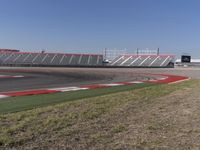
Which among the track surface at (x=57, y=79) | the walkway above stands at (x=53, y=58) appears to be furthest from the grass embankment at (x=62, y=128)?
the walkway above stands at (x=53, y=58)

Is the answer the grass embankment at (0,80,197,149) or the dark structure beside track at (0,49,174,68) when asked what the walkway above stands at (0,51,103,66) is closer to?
the dark structure beside track at (0,49,174,68)

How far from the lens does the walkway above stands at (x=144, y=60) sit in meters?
69.3

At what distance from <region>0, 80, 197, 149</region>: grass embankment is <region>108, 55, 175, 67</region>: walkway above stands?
62019 millimetres

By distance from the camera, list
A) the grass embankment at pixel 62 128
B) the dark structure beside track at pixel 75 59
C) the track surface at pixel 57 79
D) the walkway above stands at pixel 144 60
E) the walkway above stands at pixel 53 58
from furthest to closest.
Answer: the walkway above stands at pixel 53 58
the dark structure beside track at pixel 75 59
the walkway above stands at pixel 144 60
the track surface at pixel 57 79
the grass embankment at pixel 62 128

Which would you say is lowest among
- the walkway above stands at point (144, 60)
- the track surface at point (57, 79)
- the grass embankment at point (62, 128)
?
the track surface at point (57, 79)

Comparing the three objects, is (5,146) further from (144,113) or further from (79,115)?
(144,113)

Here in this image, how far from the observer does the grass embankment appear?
411cm

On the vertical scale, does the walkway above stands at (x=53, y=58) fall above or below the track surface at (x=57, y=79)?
above

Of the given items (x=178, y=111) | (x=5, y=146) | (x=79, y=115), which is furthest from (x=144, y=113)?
(x=5, y=146)

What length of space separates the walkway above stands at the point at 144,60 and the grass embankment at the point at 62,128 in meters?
62.0

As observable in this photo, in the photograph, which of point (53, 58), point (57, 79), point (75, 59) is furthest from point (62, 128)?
point (53, 58)

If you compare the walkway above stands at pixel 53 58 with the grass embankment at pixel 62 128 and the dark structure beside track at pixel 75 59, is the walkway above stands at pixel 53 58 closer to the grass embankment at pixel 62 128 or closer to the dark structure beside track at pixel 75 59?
the dark structure beside track at pixel 75 59

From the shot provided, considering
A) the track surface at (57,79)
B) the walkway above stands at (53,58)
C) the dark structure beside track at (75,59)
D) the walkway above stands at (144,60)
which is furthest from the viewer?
the walkway above stands at (53,58)

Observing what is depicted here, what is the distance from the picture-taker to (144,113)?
Answer: 6.44 m
